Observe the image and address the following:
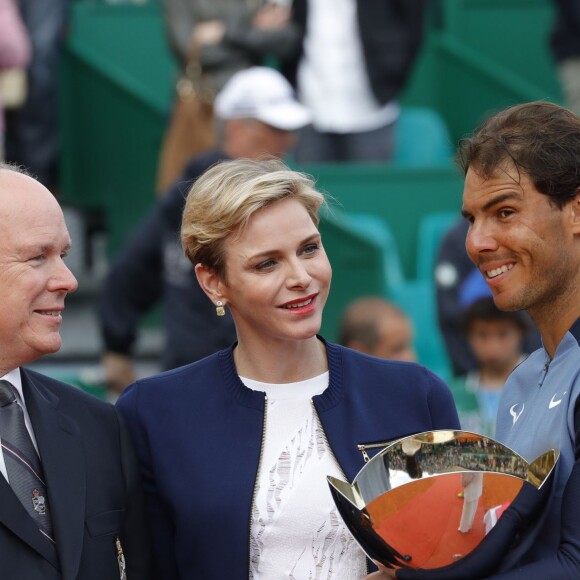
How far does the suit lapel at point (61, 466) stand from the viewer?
9.66 ft

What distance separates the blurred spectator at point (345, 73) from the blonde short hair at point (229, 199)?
183 inches

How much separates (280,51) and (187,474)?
4.94 m

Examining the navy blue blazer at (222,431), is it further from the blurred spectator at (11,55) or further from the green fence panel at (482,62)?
the green fence panel at (482,62)

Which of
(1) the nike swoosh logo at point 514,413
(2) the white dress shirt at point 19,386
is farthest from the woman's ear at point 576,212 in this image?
(2) the white dress shirt at point 19,386

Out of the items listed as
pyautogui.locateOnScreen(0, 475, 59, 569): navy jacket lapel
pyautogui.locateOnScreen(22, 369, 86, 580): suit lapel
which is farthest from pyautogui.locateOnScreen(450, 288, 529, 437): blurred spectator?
pyautogui.locateOnScreen(0, 475, 59, 569): navy jacket lapel

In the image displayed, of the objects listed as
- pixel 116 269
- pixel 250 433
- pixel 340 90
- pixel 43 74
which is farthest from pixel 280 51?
pixel 250 433

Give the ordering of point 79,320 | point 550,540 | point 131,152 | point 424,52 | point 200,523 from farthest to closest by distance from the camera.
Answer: point 424,52
point 131,152
point 79,320
point 200,523
point 550,540

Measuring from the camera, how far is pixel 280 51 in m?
7.83

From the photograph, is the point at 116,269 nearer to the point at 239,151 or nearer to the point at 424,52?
the point at 239,151

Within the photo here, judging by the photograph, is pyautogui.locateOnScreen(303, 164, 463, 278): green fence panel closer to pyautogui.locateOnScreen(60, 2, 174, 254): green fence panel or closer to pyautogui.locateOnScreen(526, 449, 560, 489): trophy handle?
pyautogui.locateOnScreen(60, 2, 174, 254): green fence panel

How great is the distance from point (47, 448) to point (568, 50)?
6.14m

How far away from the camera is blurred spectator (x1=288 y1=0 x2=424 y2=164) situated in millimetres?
7938

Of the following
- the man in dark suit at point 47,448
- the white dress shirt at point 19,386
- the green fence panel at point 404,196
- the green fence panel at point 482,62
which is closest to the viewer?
the man in dark suit at point 47,448

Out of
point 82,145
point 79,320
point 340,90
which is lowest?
point 79,320
